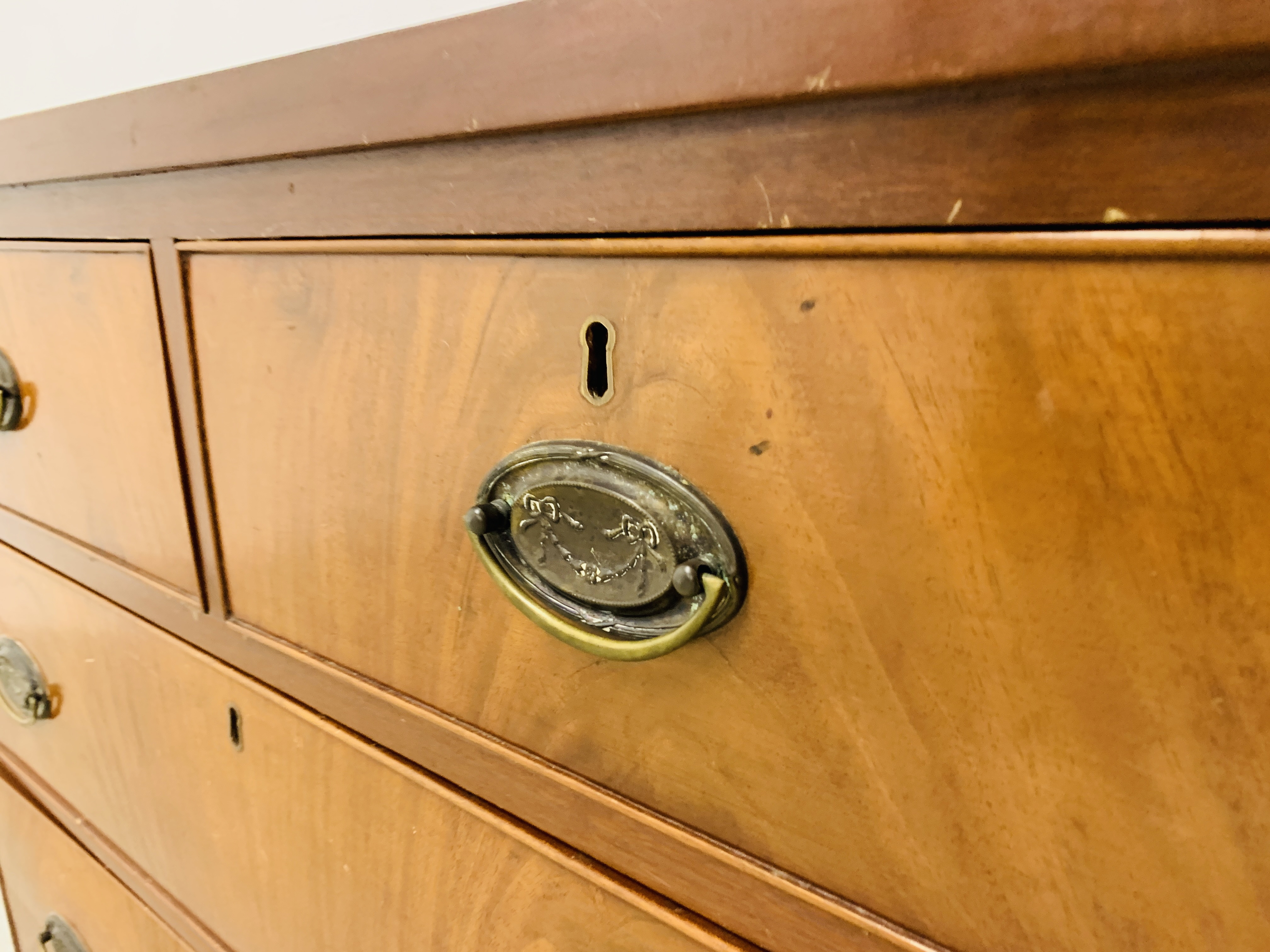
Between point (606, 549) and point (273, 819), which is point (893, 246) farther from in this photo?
point (273, 819)

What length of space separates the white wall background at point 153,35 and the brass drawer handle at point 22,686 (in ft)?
1.37

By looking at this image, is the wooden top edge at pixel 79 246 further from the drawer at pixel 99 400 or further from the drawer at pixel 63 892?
the drawer at pixel 63 892

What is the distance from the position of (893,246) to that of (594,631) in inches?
6.4

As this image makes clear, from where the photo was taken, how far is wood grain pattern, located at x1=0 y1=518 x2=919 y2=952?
26cm

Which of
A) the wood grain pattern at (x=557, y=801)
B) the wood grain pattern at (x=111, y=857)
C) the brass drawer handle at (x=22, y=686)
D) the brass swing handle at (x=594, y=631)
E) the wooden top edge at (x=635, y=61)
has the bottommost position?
the wood grain pattern at (x=111, y=857)

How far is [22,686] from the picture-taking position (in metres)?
0.61

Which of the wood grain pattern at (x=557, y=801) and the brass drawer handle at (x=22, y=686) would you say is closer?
the wood grain pattern at (x=557, y=801)

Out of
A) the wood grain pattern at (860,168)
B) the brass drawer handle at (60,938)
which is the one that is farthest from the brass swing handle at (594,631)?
the brass drawer handle at (60,938)

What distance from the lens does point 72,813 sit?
0.62 meters

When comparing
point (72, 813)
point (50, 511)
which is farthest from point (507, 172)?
point (72, 813)

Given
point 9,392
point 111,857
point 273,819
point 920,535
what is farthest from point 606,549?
point 111,857

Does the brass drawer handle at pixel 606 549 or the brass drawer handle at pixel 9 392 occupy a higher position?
the brass drawer handle at pixel 606 549

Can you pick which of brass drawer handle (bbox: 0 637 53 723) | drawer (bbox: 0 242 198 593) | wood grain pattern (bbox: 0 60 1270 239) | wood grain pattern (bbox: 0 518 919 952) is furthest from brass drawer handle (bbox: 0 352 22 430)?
wood grain pattern (bbox: 0 60 1270 239)

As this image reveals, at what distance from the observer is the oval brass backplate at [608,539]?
0.24 m
